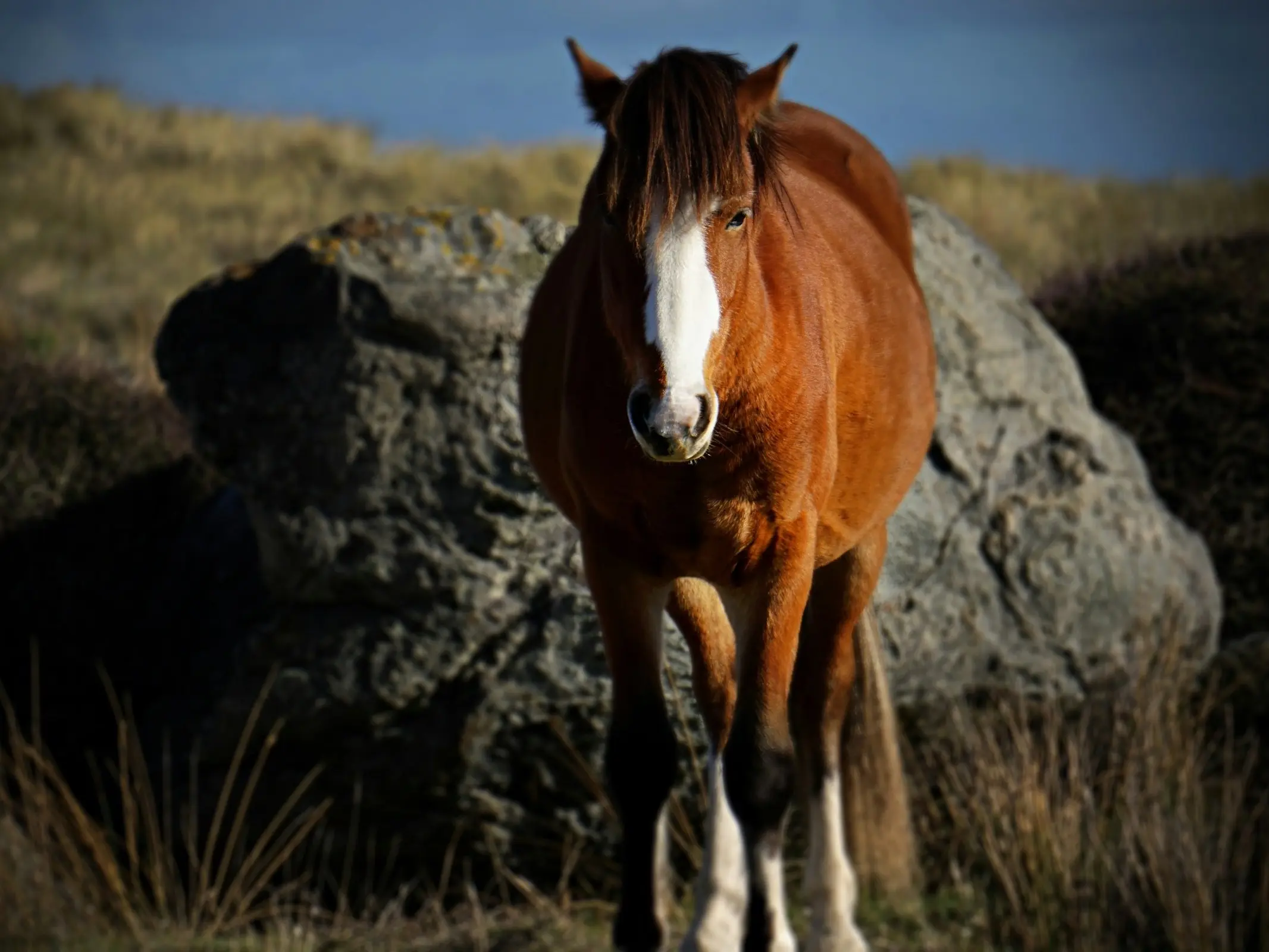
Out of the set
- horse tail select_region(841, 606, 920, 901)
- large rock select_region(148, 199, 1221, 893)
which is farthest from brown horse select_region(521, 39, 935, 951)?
large rock select_region(148, 199, 1221, 893)

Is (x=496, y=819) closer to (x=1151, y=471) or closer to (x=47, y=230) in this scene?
(x=1151, y=471)

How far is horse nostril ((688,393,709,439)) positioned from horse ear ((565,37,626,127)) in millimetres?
644

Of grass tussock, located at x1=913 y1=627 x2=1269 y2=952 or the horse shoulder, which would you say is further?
grass tussock, located at x1=913 y1=627 x2=1269 y2=952

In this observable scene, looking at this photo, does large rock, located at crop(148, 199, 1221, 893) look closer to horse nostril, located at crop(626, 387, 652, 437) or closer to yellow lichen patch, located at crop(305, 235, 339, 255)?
yellow lichen patch, located at crop(305, 235, 339, 255)

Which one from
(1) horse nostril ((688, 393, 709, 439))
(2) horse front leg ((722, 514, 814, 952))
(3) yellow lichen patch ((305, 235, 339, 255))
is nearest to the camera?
(1) horse nostril ((688, 393, 709, 439))

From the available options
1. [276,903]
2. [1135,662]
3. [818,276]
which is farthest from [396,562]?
[1135,662]

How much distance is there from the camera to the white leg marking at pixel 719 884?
3.41m

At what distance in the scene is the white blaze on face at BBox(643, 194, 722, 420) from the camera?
7.61ft

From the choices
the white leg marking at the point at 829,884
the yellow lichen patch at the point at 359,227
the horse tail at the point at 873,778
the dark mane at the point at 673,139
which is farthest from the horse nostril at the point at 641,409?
the yellow lichen patch at the point at 359,227

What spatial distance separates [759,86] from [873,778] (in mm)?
2881

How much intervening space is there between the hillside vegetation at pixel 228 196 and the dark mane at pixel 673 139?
11477 mm

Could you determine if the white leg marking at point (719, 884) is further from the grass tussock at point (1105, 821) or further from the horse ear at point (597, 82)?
the grass tussock at point (1105, 821)

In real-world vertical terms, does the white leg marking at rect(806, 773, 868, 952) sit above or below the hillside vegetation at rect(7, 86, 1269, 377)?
below

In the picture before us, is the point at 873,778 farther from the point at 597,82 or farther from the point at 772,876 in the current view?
the point at 597,82
